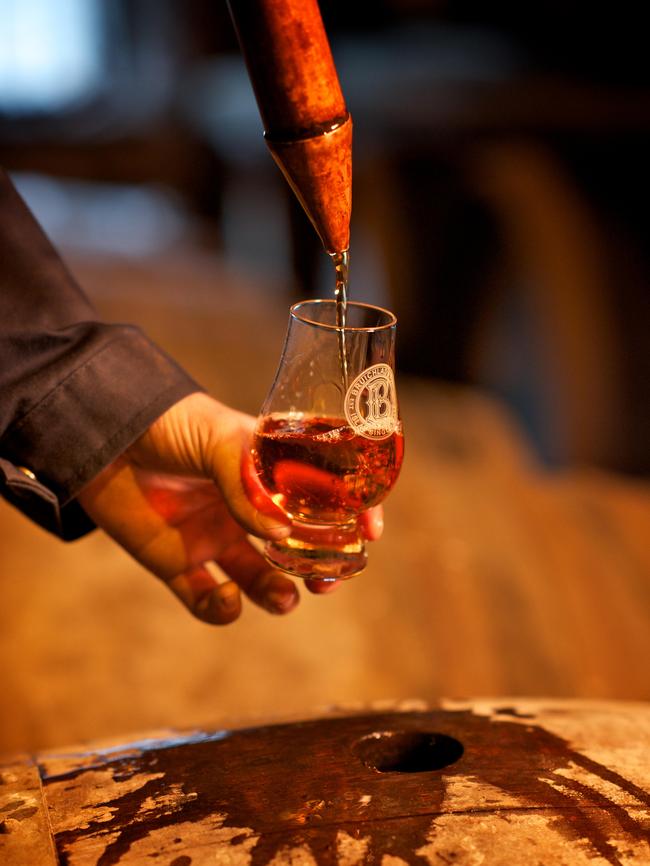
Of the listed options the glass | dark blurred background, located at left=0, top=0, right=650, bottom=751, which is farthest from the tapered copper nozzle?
dark blurred background, located at left=0, top=0, right=650, bottom=751

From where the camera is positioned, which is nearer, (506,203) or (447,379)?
(506,203)

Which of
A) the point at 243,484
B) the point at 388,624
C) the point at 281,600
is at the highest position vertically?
the point at 243,484

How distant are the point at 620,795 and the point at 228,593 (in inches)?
22.4

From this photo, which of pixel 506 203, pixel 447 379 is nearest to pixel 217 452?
pixel 506 203

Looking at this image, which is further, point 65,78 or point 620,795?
point 65,78

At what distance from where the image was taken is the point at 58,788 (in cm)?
111

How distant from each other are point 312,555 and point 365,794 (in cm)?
34

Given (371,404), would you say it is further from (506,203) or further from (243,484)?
(506,203)

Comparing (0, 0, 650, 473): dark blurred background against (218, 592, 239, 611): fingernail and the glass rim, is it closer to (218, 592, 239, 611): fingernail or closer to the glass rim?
the glass rim

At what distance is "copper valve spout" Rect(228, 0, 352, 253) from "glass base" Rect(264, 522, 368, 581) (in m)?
0.45

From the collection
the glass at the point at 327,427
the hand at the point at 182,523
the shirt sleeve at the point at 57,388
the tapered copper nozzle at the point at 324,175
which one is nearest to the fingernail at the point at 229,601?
the hand at the point at 182,523

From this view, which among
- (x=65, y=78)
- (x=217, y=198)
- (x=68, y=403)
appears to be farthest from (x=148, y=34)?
(x=68, y=403)

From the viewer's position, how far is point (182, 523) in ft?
4.88

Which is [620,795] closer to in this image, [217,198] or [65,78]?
[217,198]
